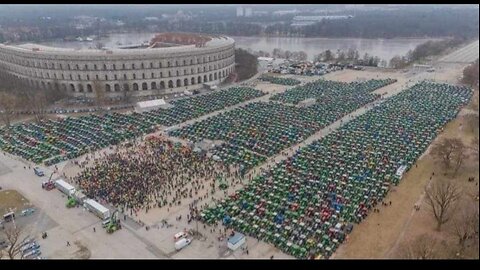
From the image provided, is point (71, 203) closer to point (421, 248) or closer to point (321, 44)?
point (421, 248)

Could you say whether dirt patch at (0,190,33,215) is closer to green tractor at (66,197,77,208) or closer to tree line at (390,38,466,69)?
green tractor at (66,197,77,208)

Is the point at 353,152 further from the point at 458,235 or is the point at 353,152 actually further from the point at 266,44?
the point at 266,44

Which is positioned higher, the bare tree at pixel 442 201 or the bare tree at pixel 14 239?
the bare tree at pixel 442 201

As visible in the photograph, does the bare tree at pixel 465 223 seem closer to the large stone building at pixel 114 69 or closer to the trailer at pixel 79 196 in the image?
the trailer at pixel 79 196

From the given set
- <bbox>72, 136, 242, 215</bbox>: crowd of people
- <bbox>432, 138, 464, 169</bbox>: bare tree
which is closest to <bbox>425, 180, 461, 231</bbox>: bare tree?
<bbox>432, 138, 464, 169</bbox>: bare tree

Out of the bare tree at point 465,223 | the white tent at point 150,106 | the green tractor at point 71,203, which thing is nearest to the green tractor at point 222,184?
the green tractor at point 71,203

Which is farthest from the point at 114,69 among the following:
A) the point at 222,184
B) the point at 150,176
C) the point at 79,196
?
the point at 222,184
